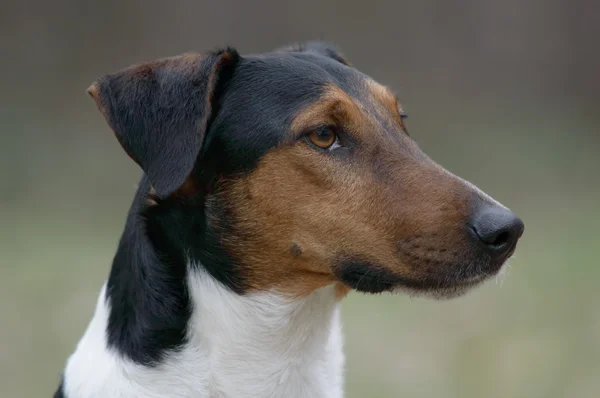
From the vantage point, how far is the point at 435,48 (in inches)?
534

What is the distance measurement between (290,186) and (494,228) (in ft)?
2.53

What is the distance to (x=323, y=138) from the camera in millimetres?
3590

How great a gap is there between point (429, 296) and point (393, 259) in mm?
202

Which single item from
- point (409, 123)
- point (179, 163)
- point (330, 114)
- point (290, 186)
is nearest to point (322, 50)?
point (330, 114)

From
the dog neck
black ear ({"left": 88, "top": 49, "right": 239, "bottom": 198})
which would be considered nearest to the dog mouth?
the dog neck

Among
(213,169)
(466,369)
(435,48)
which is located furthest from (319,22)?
(213,169)

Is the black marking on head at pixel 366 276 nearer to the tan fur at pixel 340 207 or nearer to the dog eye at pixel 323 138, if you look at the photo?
the tan fur at pixel 340 207

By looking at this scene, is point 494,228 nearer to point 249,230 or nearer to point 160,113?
point 249,230

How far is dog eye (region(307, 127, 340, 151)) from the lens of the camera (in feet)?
11.7

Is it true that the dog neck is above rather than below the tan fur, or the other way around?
below

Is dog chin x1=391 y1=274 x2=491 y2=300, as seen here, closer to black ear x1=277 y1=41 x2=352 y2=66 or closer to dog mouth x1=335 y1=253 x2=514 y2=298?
dog mouth x1=335 y1=253 x2=514 y2=298

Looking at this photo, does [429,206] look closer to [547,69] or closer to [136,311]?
[136,311]

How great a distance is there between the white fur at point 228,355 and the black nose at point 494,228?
692mm

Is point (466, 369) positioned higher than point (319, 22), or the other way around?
point (319, 22)
